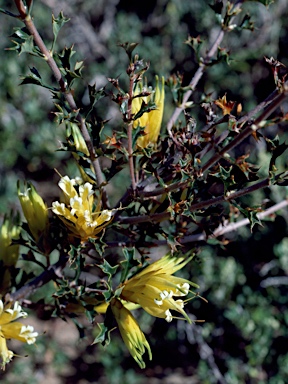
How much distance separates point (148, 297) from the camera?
39.3 inches

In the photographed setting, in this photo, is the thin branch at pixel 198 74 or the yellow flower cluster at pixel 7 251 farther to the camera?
the yellow flower cluster at pixel 7 251

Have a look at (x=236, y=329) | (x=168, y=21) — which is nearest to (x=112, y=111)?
(x=168, y=21)

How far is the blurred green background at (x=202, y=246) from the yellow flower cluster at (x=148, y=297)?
4.39ft

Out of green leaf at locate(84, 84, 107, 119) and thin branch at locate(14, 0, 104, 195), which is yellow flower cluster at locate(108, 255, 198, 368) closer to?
thin branch at locate(14, 0, 104, 195)

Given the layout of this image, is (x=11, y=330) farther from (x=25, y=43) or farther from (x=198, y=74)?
(x=198, y=74)

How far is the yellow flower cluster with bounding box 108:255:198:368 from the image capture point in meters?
0.97

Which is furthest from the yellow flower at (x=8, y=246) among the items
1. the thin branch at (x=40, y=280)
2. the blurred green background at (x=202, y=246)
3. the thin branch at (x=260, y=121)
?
the blurred green background at (x=202, y=246)

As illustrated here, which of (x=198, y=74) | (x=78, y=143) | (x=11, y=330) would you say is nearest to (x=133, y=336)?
(x=11, y=330)

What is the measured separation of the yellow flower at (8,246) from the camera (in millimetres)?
1280

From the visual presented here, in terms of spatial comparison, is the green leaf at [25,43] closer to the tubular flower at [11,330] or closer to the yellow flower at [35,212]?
the yellow flower at [35,212]

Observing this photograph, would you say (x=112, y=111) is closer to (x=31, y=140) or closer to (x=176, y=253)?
(x=31, y=140)

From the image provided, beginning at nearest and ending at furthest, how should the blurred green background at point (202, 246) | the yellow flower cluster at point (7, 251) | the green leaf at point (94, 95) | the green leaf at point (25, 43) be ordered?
the green leaf at point (25, 43) < the green leaf at point (94, 95) < the yellow flower cluster at point (7, 251) < the blurred green background at point (202, 246)

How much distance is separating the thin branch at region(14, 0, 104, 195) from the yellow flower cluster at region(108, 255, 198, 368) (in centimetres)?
22

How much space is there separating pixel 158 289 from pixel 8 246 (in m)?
0.48
